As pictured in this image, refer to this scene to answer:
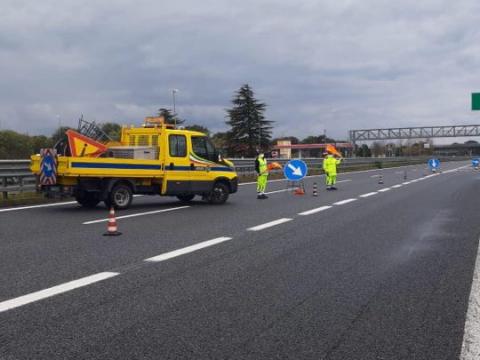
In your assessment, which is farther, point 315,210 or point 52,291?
point 315,210

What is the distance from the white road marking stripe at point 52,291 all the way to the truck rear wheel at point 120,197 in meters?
7.89

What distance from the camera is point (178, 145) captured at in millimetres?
15523

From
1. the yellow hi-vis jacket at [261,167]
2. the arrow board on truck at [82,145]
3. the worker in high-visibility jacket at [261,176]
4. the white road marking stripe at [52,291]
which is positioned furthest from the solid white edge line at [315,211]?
the white road marking stripe at [52,291]

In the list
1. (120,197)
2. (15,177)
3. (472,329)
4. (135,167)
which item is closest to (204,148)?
(135,167)

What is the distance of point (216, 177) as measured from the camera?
1652 centimetres

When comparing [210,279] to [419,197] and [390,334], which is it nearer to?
[390,334]

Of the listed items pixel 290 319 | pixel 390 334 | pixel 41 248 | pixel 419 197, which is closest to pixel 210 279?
pixel 290 319

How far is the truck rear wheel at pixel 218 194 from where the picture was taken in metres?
16.7

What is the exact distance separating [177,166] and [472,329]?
11.5 m

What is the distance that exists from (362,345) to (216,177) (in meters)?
12.5

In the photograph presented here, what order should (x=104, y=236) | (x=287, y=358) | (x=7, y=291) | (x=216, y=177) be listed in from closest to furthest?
(x=287, y=358) → (x=7, y=291) → (x=104, y=236) → (x=216, y=177)

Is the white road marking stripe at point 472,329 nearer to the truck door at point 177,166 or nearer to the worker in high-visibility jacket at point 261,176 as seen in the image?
the truck door at point 177,166

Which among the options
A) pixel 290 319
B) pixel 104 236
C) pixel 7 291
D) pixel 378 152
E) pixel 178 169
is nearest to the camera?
pixel 290 319

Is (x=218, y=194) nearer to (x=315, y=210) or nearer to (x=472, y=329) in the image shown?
(x=315, y=210)
